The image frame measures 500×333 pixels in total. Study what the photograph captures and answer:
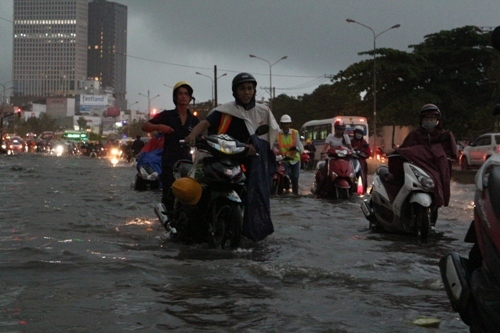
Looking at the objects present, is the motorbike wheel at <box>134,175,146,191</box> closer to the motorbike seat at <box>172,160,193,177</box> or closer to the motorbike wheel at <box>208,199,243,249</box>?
the motorbike seat at <box>172,160,193,177</box>

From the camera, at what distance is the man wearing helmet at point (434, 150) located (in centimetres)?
832

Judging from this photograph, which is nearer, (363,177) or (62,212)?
(62,212)

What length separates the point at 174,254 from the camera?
7.01 m

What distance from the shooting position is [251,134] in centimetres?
753

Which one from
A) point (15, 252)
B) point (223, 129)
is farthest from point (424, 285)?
point (15, 252)

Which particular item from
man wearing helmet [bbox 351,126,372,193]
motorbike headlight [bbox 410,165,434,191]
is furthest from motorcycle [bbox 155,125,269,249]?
man wearing helmet [bbox 351,126,372,193]

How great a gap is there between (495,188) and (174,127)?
5708 millimetres

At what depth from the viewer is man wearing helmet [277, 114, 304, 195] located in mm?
14984

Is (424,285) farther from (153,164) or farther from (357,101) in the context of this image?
(357,101)

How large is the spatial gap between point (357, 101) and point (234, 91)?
48.0 meters

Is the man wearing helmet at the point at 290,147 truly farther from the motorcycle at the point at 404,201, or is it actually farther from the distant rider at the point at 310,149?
the distant rider at the point at 310,149

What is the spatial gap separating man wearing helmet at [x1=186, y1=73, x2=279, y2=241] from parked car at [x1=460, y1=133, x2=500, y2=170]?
2394 centimetres

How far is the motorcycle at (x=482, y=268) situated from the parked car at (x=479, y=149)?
89.9ft

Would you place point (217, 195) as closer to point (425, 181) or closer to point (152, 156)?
point (425, 181)
